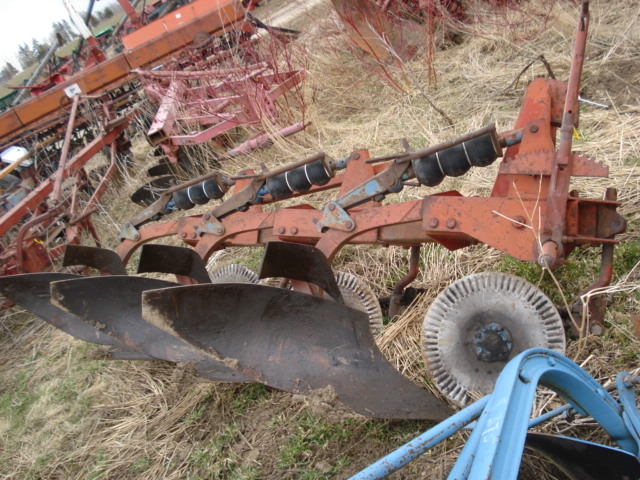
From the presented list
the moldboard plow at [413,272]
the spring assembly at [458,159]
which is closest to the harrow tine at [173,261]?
the moldboard plow at [413,272]

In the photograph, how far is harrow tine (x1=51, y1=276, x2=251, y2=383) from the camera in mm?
2541

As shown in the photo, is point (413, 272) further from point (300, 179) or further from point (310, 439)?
point (310, 439)

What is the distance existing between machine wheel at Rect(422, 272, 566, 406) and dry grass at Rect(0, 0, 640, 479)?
7.9 inches

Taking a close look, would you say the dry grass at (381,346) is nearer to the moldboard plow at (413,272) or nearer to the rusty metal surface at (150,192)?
the moldboard plow at (413,272)

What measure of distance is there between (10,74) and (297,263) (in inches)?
1815

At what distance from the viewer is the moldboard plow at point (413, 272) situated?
1946 millimetres

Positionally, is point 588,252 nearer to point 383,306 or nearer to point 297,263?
point 383,306

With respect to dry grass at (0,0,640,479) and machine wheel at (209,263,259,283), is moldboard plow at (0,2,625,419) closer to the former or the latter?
dry grass at (0,0,640,479)

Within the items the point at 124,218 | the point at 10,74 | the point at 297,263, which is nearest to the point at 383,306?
the point at 297,263

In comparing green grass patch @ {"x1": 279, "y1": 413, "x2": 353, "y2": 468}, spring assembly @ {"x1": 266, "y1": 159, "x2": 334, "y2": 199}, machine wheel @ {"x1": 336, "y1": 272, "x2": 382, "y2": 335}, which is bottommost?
green grass patch @ {"x1": 279, "y1": 413, "x2": 353, "y2": 468}

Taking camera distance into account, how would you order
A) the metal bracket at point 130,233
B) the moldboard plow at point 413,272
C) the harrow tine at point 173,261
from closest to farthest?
the moldboard plow at point 413,272 < the harrow tine at point 173,261 < the metal bracket at point 130,233

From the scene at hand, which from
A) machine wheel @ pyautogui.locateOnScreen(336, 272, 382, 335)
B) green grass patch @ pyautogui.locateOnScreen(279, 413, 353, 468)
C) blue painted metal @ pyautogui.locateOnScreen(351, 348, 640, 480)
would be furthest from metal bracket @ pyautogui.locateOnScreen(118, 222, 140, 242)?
blue painted metal @ pyautogui.locateOnScreen(351, 348, 640, 480)

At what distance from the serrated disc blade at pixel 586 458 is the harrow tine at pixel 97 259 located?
8.48 ft

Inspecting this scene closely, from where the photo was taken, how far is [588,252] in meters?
2.62
